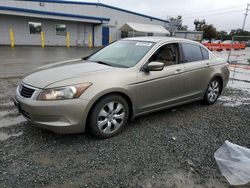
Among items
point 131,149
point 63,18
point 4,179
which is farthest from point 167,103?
point 63,18

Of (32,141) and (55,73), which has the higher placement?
(55,73)

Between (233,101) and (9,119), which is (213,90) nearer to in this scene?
(233,101)

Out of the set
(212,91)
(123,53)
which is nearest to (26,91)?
(123,53)

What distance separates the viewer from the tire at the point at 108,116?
3.21 metres

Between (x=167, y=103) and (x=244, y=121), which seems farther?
(x=244, y=121)

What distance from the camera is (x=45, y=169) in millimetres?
2666

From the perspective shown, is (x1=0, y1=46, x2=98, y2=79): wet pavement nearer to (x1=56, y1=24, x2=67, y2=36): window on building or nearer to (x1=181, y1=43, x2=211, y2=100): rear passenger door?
(x1=181, y1=43, x2=211, y2=100): rear passenger door

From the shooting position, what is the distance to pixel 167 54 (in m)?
4.26

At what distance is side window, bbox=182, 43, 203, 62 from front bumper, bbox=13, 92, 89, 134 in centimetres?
252

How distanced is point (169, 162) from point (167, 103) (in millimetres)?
1460

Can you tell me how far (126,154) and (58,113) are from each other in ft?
3.62

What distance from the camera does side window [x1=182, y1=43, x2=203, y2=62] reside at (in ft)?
14.8

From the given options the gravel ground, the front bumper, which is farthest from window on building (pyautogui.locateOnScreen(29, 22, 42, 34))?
the front bumper

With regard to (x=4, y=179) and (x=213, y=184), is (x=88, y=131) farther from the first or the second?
(x=213, y=184)
